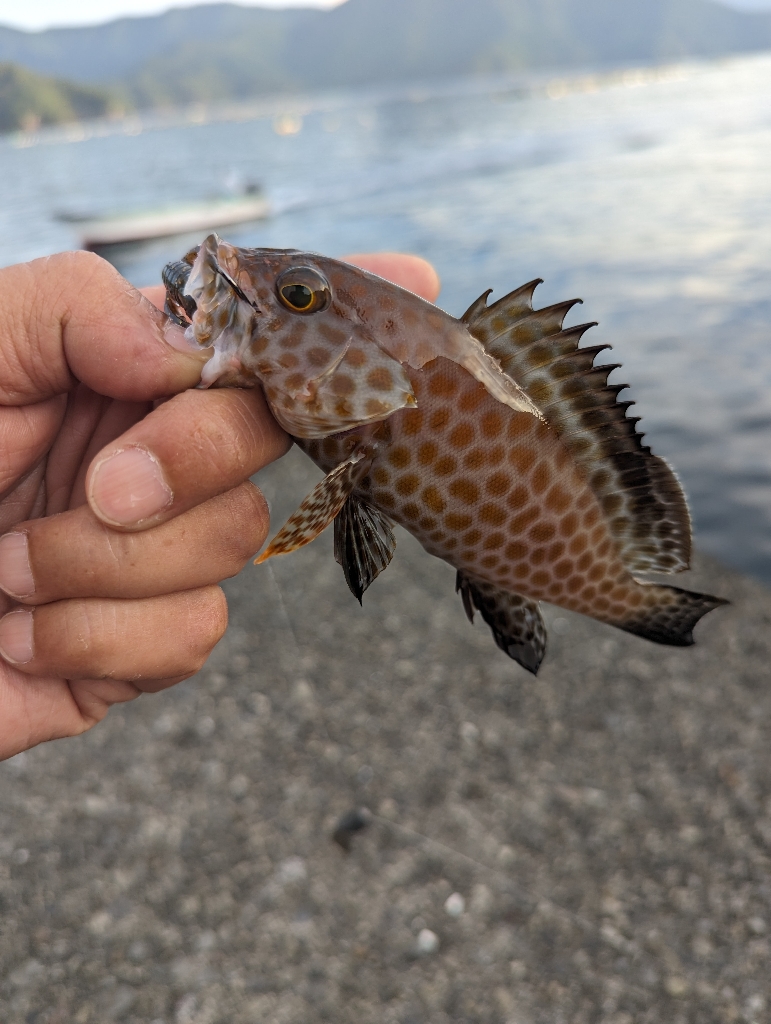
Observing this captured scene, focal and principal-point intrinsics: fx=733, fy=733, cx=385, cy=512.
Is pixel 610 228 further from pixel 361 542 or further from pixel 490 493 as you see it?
pixel 361 542

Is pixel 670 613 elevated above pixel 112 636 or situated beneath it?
elevated above

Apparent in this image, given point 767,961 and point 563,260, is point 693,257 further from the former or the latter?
point 767,961

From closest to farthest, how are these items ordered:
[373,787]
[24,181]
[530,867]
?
[530,867] → [373,787] → [24,181]

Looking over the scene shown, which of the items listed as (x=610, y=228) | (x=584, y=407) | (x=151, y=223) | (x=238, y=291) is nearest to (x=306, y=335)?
(x=238, y=291)

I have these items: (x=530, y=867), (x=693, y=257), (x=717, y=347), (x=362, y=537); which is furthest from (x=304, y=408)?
(x=693, y=257)

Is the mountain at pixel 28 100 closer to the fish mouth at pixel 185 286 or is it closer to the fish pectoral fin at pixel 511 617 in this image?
the fish mouth at pixel 185 286

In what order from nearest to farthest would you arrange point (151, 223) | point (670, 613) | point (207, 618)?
point (670, 613), point (207, 618), point (151, 223)
